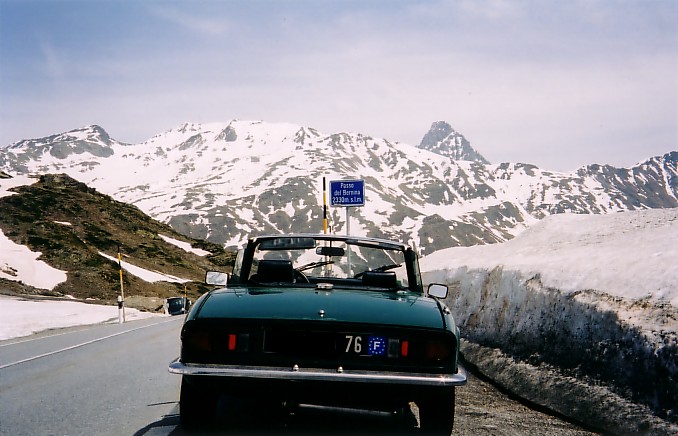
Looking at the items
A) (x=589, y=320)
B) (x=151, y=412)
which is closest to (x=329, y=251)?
(x=151, y=412)

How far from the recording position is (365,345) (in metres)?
4.21

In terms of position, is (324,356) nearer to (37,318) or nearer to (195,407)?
(195,407)

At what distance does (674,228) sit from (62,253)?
72.2 m

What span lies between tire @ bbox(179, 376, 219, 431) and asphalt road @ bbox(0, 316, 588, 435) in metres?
0.18

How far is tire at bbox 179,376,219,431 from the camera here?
4.55 m

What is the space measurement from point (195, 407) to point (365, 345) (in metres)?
1.41

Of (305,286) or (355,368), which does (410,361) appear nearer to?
(355,368)

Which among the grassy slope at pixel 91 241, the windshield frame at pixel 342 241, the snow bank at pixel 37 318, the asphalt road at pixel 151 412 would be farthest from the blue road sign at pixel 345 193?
the grassy slope at pixel 91 241

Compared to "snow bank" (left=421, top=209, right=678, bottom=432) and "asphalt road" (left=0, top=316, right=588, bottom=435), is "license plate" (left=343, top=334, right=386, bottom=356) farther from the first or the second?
"snow bank" (left=421, top=209, right=678, bottom=432)

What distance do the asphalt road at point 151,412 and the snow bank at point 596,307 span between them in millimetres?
622

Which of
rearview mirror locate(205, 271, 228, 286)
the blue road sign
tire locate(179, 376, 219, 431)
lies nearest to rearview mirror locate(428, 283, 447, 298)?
rearview mirror locate(205, 271, 228, 286)

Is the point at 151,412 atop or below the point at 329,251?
below

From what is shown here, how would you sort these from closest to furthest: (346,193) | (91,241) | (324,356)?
(324,356) → (346,193) → (91,241)

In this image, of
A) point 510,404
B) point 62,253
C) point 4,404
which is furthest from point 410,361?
point 62,253
